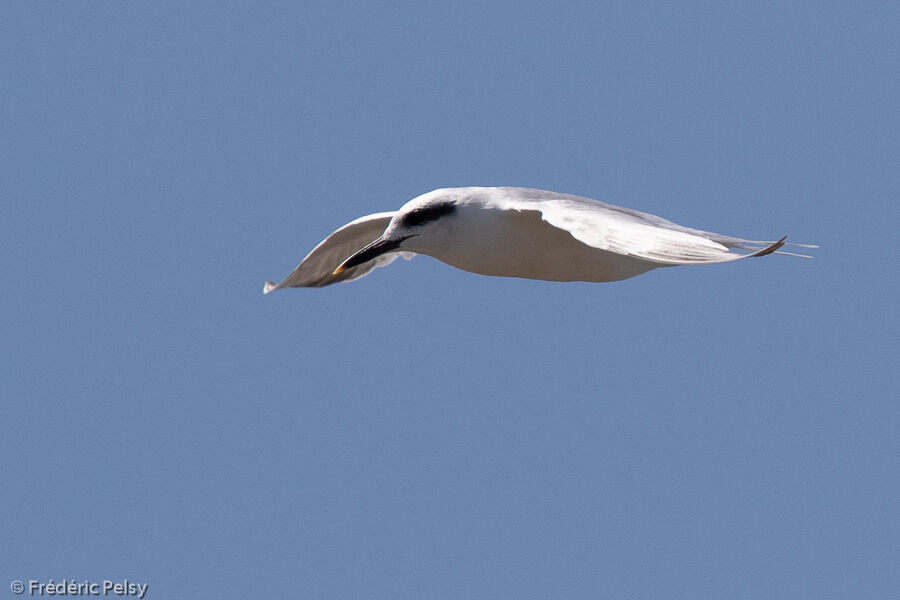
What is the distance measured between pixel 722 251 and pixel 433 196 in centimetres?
200

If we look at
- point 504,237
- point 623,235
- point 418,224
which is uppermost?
point 418,224

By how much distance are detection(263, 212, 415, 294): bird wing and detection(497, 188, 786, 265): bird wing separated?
1.50m

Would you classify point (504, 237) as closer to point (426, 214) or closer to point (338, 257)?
point (426, 214)

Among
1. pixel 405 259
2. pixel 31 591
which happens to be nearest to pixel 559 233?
pixel 405 259

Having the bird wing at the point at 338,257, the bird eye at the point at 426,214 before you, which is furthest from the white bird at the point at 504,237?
the bird wing at the point at 338,257

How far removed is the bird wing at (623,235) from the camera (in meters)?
5.05

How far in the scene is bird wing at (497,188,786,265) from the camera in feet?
16.6

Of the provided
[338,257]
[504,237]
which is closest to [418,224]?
[504,237]

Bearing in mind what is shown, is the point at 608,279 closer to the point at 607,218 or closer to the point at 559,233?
the point at 559,233

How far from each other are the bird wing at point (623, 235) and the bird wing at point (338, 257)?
4.93ft

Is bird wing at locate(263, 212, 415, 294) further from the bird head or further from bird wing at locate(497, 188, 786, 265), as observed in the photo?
bird wing at locate(497, 188, 786, 265)

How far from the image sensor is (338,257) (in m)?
7.79

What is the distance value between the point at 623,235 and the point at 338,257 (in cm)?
301

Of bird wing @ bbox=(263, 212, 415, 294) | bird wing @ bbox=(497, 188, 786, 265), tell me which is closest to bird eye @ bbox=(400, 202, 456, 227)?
bird wing @ bbox=(497, 188, 786, 265)
